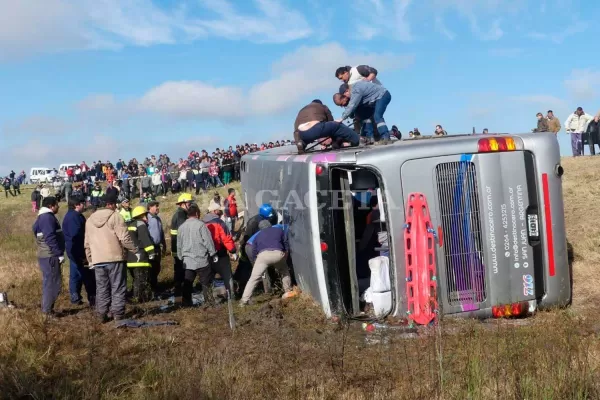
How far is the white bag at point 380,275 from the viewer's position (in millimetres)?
8266

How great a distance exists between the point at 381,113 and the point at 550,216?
360cm

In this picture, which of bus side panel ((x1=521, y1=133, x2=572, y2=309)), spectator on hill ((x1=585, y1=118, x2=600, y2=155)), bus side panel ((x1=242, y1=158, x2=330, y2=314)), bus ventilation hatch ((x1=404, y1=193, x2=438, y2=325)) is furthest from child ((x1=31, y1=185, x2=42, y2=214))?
bus side panel ((x1=521, y1=133, x2=572, y2=309))

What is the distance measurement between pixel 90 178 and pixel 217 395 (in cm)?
3361

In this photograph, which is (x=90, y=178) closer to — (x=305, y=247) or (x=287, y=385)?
(x=305, y=247)

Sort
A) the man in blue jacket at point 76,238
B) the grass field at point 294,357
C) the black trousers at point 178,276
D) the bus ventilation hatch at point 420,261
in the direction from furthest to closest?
the black trousers at point 178,276
the man in blue jacket at point 76,238
the bus ventilation hatch at point 420,261
the grass field at point 294,357

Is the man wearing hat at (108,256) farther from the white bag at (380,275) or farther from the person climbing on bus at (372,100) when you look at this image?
the person climbing on bus at (372,100)

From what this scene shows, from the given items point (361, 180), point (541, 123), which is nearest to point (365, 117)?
point (361, 180)

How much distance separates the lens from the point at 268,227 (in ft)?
33.1

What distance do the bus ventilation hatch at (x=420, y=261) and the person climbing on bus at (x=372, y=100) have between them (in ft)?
9.92

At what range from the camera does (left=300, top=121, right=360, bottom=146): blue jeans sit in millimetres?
9859

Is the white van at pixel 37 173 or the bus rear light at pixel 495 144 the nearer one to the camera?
the bus rear light at pixel 495 144

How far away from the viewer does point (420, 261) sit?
765cm

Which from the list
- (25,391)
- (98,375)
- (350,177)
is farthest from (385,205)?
(25,391)

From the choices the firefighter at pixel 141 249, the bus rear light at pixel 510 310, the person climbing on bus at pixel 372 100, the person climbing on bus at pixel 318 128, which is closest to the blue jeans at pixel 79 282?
the firefighter at pixel 141 249
